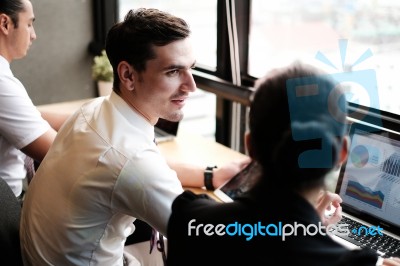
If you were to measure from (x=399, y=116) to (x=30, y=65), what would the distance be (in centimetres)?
253

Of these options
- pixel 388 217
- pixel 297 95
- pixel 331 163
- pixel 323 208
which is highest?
pixel 297 95

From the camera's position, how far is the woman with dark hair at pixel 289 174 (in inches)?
32.0

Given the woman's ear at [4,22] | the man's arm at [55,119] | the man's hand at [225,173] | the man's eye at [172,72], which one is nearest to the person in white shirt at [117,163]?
the man's eye at [172,72]

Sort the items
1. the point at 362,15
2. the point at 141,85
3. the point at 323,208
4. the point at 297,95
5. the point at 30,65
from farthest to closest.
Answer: the point at 30,65, the point at 362,15, the point at 141,85, the point at 323,208, the point at 297,95

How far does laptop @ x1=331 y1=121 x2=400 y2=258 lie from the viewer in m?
1.41

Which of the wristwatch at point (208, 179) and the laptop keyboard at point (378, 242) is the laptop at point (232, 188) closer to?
the wristwatch at point (208, 179)

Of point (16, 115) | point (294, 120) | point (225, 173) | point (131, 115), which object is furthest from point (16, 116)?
point (294, 120)

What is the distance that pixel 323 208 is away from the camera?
1.21m

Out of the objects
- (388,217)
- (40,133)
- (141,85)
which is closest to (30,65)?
(40,133)

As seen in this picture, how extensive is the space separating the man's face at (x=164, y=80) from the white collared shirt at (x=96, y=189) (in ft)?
0.23

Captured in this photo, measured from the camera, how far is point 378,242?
4.56 feet

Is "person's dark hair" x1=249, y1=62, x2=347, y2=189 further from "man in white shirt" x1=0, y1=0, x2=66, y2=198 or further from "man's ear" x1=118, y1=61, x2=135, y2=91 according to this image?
"man in white shirt" x1=0, y1=0, x2=66, y2=198

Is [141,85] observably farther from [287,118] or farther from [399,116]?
[399,116]

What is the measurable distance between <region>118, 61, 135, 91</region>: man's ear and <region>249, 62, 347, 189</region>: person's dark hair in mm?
643
